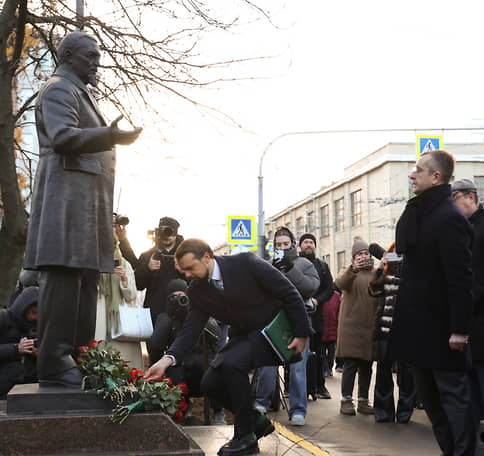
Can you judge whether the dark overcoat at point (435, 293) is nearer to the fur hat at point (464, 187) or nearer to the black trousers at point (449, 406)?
the black trousers at point (449, 406)

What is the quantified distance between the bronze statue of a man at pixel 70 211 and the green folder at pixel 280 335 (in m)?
1.30

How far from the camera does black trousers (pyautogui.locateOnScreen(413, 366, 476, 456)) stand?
473 cm

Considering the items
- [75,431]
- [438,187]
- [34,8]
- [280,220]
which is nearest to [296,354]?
[438,187]

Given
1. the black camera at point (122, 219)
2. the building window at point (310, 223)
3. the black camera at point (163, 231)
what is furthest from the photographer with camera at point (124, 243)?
the building window at point (310, 223)

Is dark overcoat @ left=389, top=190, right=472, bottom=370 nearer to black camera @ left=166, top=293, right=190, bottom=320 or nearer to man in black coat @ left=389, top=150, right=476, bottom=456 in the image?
man in black coat @ left=389, top=150, right=476, bottom=456

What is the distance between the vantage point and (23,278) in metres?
7.88

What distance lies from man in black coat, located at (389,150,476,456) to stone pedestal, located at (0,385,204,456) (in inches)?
65.7

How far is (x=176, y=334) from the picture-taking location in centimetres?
727

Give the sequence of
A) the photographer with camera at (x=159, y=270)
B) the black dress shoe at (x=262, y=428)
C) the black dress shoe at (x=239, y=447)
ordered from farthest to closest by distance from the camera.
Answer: the photographer with camera at (x=159, y=270)
the black dress shoe at (x=262, y=428)
the black dress shoe at (x=239, y=447)

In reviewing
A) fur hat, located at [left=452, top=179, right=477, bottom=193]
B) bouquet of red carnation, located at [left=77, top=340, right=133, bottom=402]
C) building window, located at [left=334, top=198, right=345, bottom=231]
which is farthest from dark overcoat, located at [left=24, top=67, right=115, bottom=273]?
building window, located at [left=334, top=198, right=345, bottom=231]

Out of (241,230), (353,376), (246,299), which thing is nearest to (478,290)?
(246,299)

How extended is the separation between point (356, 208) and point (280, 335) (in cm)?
4544

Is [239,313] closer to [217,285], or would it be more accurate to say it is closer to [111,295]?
[217,285]

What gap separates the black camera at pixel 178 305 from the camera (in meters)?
7.12
